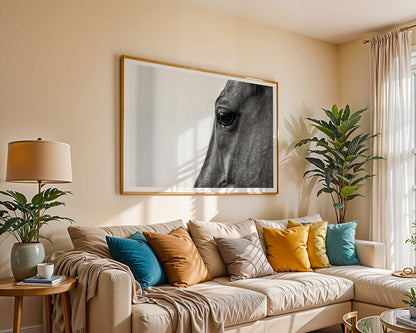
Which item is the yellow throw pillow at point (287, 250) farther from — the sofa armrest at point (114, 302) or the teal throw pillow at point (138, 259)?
the sofa armrest at point (114, 302)

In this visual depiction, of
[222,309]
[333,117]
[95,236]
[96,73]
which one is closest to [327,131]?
[333,117]

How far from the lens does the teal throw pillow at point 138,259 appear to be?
3279mm

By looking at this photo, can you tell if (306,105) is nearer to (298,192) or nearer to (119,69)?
(298,192)

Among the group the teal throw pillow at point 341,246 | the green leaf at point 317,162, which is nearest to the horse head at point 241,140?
the green leaf at point 317,162

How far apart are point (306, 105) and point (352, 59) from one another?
0.78 m

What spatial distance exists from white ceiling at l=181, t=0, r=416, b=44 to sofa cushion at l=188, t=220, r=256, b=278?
6.47 ft

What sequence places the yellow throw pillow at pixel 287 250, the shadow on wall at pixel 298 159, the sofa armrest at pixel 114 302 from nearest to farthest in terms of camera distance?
the sofa armrest at pixel 114 302 → the yellow throw pillow at pixel 287 250 → the shadow on wall at pixel 298 159

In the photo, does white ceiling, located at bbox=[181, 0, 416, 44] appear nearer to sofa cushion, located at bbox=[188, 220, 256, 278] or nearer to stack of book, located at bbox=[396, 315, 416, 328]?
sofa cushion, located at bbox=[188, 220, 256, 278]

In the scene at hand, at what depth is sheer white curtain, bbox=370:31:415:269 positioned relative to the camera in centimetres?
477

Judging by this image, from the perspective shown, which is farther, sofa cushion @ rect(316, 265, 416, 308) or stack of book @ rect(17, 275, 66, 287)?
sofa cushion @ rect(316, 265, 416, 308)

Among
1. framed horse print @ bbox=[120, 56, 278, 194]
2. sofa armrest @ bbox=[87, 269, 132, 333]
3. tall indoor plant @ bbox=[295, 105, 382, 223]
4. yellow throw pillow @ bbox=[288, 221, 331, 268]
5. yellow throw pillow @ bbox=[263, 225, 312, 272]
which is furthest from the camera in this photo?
tall indoor plant @ bbox=[295, 105, 382, 223]

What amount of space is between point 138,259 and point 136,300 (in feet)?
1.29

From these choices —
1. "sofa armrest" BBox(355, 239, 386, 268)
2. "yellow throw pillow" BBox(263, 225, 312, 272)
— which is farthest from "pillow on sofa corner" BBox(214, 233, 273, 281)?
"sofa armrest" BBox(355, 239, 386, 268)

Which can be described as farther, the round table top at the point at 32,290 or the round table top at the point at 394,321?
the round table top at the point at 32,290
